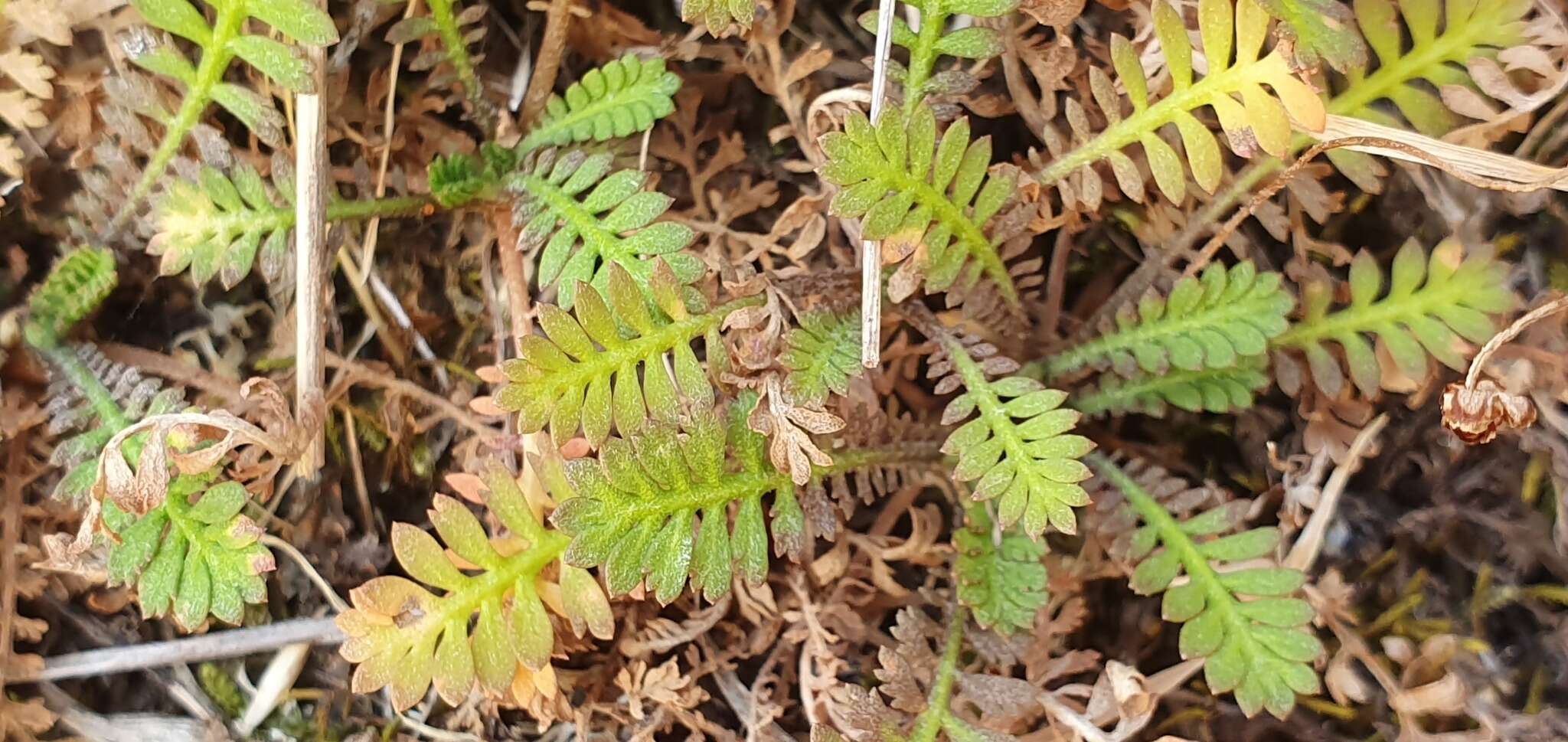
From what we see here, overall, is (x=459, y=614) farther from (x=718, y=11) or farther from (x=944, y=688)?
(x=718, y=11)

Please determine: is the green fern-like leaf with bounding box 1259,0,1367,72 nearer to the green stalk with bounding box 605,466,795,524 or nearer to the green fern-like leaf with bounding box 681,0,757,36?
→ the green fern-like leaf with bounding box 681,0,757,36

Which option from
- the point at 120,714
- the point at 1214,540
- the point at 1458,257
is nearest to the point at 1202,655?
the point at 1214,540

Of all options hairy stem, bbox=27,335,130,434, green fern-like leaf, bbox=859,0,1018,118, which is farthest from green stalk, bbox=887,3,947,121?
hairy stem, bbox=27,335,130,434

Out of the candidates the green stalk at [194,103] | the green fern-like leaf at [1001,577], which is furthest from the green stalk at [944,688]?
the green stalk at [194,103]

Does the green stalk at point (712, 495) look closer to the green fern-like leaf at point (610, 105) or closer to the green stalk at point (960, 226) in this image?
the green stalk at point (960, 226)

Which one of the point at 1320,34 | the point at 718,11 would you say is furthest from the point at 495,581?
the point at 1320,34

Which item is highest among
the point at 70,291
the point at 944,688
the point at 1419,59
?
the point at 70,291
